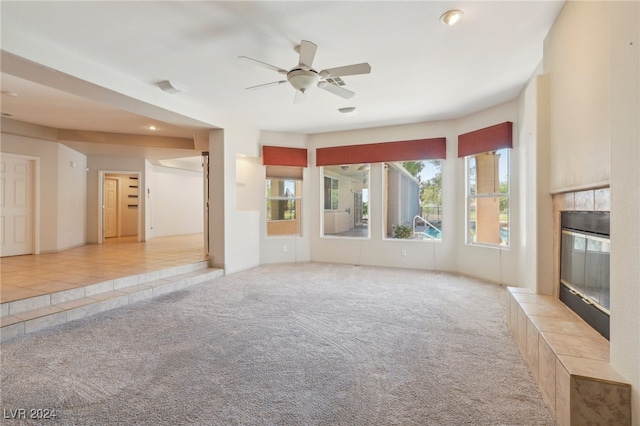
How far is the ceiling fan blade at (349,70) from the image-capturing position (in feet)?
8.53

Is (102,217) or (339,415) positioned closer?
(339,415)

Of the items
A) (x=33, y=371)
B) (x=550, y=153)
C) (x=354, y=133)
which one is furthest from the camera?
(x=354, y=133)

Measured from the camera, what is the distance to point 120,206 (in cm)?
955

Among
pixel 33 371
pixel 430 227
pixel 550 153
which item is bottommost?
pixel 33 371

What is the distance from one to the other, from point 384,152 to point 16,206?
705 centimetres

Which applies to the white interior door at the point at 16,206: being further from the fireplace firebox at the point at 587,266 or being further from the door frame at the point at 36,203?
the fireplace firebox at the point at 587,266

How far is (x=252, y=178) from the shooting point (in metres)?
6.18

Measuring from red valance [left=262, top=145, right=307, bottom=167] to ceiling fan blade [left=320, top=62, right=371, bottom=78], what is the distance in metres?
3.35

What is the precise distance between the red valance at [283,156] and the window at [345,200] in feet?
1.81

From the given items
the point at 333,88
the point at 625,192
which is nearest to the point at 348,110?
the point at 333,88

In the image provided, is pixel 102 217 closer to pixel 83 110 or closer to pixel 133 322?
pixel 83 110

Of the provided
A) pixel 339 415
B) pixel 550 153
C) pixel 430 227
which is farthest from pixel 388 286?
pixel 339 415

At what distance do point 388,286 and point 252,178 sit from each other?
11.3ft

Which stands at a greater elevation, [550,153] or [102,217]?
[550,153]
